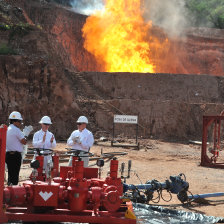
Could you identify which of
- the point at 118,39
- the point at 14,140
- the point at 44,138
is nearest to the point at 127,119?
the point at 44,138

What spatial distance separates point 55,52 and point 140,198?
997 inches

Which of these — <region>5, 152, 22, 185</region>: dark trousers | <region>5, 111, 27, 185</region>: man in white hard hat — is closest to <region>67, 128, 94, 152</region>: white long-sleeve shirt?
<region>5, 111, 27, 185</region>: man in white hard hat

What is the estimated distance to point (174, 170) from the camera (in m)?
15.8

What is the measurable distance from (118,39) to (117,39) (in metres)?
0.11

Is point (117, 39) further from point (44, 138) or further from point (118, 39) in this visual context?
point (44, 138)

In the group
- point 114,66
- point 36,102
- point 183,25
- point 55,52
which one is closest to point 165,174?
point 36,102

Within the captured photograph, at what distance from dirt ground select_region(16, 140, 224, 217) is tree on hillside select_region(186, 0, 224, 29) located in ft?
124

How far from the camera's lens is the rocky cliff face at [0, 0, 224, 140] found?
25.9 m

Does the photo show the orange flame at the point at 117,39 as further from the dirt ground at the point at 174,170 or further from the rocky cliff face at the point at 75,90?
the dirt ground at the point at 174,170

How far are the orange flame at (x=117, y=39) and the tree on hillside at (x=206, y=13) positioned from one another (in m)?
16.5

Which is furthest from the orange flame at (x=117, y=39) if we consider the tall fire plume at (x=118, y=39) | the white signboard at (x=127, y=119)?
the white signboard at (x=127, y=119)

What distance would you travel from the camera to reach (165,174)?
569 inches

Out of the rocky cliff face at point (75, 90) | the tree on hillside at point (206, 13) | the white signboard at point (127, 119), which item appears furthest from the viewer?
the tree on hillside at point (206, 13)

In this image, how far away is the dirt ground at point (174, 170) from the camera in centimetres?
970
